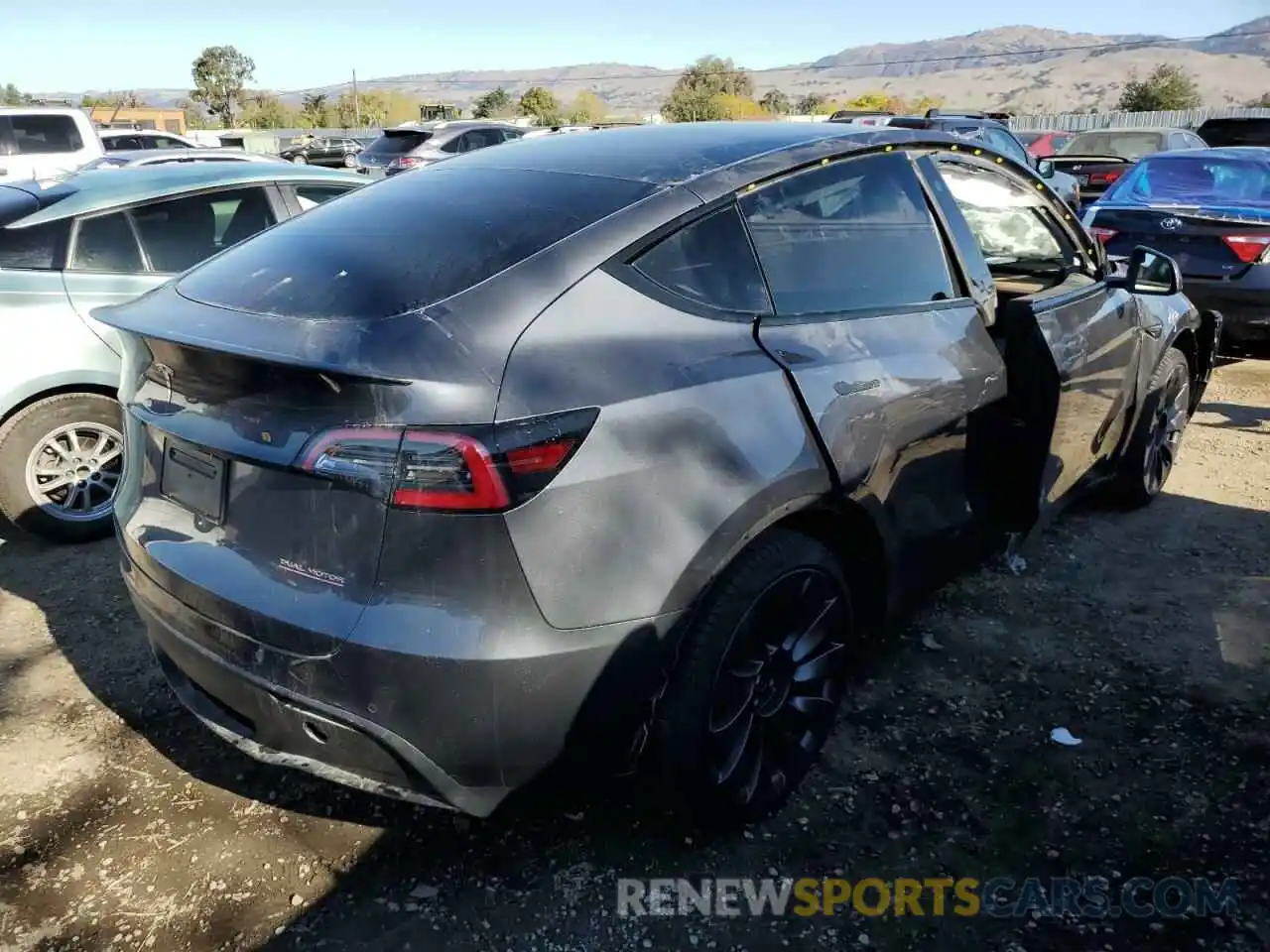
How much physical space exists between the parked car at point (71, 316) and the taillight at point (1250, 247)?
608 centimetres

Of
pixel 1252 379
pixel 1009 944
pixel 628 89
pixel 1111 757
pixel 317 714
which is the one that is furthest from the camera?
pixel 628 89

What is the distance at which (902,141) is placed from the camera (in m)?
3.07

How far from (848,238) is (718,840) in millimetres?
1707

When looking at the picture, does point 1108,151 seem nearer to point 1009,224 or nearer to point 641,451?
point 1009,224

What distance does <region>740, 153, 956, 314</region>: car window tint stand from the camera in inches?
102

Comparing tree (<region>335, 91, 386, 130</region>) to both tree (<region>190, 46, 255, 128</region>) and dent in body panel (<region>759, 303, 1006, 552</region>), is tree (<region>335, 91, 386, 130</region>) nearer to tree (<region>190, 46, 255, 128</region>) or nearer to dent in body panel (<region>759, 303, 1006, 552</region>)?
tree (<region>190, 46, 255, 128</region>)

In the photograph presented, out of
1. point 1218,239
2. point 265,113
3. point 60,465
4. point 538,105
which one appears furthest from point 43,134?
point 265,113

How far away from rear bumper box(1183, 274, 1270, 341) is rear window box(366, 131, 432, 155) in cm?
1539

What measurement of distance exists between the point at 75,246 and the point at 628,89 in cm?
20602

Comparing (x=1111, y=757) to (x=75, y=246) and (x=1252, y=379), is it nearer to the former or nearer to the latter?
(x=75, y=246)

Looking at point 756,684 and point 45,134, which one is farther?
point 45,134

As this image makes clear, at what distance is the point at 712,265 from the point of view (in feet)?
7.91

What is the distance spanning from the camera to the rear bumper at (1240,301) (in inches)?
241

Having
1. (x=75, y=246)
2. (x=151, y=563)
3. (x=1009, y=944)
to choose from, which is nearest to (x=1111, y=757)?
(x=1009, y=944)
